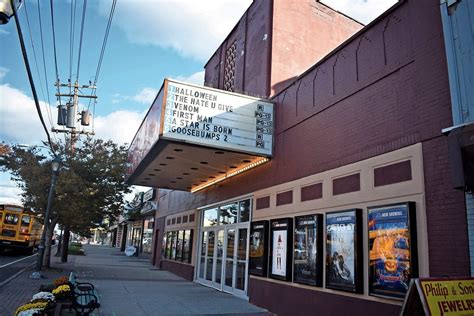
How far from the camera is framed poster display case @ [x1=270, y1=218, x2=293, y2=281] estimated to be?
9.64 metres

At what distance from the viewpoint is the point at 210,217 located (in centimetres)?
1656

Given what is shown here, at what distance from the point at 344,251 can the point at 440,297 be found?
3.56 m

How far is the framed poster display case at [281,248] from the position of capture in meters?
9.64

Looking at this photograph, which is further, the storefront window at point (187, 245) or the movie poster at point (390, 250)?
the storefront window at point (187, 245)

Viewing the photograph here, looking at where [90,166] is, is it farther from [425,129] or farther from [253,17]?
[425,129]

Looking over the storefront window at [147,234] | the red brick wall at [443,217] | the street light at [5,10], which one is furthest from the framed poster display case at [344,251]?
the storefront window at [147,234]

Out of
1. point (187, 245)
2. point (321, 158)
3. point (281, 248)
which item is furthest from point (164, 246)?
point (321, 158)

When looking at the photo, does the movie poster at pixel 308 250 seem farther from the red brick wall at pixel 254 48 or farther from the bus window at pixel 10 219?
the bus window at pixel 10 219

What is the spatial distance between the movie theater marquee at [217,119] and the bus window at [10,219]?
69.3 feet

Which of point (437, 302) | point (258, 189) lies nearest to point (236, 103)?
point (258, 189)

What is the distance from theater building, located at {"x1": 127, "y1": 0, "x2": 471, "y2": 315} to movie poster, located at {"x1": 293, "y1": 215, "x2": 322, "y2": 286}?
0.14ft

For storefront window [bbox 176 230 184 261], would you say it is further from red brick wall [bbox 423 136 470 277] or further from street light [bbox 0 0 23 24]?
street light [bbox 0 0 23 24]

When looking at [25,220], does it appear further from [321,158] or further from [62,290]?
[321,158]

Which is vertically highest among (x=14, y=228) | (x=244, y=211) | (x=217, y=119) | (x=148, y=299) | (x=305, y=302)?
(x=217, y=119)
